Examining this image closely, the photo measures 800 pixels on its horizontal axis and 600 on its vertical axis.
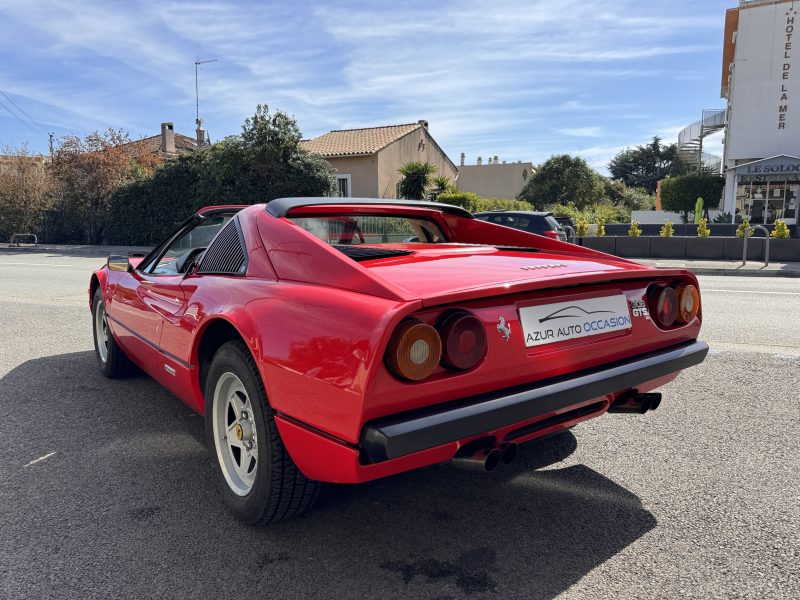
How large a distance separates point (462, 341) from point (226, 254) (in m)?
1.37

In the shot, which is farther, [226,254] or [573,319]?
[226,254]

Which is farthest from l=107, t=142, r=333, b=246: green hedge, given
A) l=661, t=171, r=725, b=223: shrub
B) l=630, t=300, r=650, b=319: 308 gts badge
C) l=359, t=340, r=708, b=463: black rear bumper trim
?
l=359, t=340, r=708, b=463: black rear bumper trim

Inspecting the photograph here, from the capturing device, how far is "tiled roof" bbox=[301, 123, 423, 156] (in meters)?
30.5

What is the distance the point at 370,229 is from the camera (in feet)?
11.7

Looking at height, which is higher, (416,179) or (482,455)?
(416,179)

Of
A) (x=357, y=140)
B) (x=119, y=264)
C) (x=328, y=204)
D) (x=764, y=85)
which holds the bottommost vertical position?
(x=119, y=264)

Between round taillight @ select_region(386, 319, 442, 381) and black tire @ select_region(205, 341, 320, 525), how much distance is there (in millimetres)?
590

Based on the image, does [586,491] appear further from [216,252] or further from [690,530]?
[216,252]

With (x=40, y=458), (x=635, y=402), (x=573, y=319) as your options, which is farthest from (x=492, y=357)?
(x=40, y=458)

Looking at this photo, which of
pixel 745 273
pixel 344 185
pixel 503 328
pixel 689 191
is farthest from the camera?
pixel 344 185

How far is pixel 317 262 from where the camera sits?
228cm

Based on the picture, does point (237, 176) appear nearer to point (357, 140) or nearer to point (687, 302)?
point (357, 140)

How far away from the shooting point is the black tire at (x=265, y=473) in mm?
2229

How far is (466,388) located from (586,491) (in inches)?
43.9
